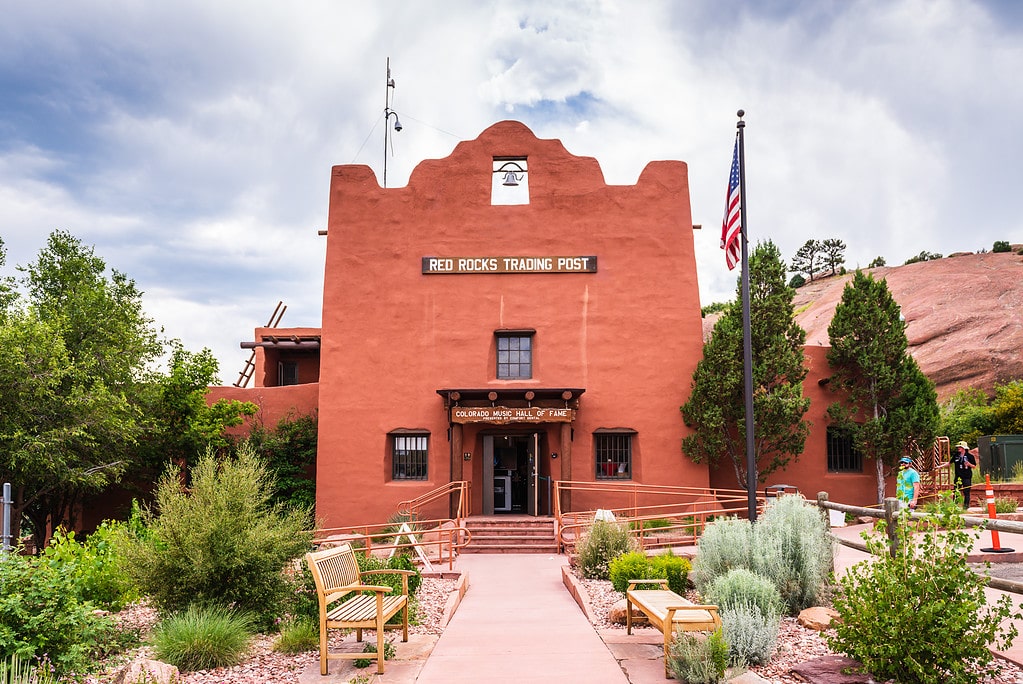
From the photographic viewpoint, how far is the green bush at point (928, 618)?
19.2ft

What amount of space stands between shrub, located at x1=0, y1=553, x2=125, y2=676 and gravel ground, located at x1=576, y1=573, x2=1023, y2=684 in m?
4.99

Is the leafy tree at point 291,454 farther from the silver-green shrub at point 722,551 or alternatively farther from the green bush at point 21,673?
the green bush at point 21,673

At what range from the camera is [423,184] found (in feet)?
69.3

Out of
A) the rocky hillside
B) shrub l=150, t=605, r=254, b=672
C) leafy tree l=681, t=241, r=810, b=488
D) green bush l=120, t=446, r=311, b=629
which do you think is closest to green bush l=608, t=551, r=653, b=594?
green bush l=120, t=446, r=311, b=629

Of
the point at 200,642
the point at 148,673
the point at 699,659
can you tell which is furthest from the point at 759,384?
the point at 148,673

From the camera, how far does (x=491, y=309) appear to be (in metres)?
20.6

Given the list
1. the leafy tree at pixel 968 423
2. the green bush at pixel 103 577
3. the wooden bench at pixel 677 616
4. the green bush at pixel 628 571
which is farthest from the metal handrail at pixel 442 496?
the leafy tree at pixel 968 423

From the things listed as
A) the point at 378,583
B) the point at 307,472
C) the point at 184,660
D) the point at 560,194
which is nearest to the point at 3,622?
the point at 184,660

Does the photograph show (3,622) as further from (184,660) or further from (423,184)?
(423,184)

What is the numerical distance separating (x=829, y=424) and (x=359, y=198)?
13.0 metres

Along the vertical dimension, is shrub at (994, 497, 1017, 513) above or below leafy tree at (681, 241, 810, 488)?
below

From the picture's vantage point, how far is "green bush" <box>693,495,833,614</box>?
9219 mm

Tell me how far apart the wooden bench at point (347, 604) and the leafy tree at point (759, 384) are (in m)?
12.3

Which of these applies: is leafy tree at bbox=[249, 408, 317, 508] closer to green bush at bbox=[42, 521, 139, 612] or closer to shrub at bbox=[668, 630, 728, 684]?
green bush at bbox=[42, 521, 139, 612]
